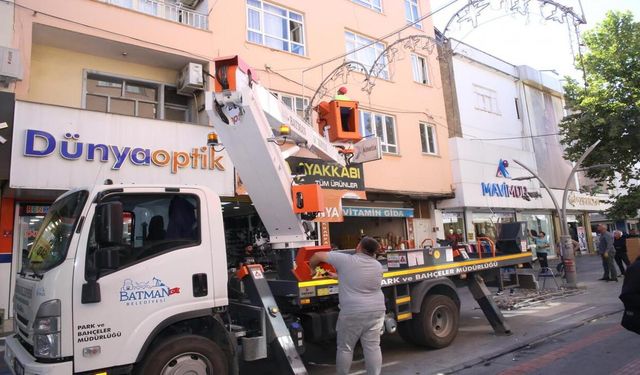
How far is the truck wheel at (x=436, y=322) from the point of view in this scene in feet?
22.4

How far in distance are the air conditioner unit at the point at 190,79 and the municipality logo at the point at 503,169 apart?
1499 cm

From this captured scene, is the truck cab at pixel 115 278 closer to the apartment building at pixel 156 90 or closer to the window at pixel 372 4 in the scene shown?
the apartment building at pixel 156 90

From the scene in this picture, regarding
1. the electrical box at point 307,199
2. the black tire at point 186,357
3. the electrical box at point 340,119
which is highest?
the electrical box at point 340,119

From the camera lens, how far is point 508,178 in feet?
73.1

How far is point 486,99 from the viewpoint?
22.9 metres

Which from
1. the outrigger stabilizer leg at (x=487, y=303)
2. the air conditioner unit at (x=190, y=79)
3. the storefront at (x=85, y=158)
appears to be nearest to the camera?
the outrigger stabilizer leg at (x=487, y=303)

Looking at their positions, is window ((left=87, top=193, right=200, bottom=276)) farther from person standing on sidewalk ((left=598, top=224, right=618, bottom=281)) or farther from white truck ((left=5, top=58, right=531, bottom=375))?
person standing on sidewalk ((left=598, top=224, right=618, bottom=281))

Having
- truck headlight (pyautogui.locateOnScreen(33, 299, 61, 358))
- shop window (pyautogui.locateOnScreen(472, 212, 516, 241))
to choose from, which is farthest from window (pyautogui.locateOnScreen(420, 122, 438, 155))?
truck headlight (pyautogui.locateOnScreen(33, 299, 61, 358))

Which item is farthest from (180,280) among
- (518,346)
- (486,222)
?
(486,222)

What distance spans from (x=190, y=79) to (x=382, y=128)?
25.5 ft

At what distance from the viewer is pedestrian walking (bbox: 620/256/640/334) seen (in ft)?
10.9

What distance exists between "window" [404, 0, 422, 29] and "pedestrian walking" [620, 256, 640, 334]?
18294mm

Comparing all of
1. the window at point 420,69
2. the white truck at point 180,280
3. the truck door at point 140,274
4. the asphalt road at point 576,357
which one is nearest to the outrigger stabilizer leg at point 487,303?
the asphalt road at point 576,357

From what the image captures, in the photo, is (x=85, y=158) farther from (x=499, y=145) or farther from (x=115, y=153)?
(x=499, y=145)
